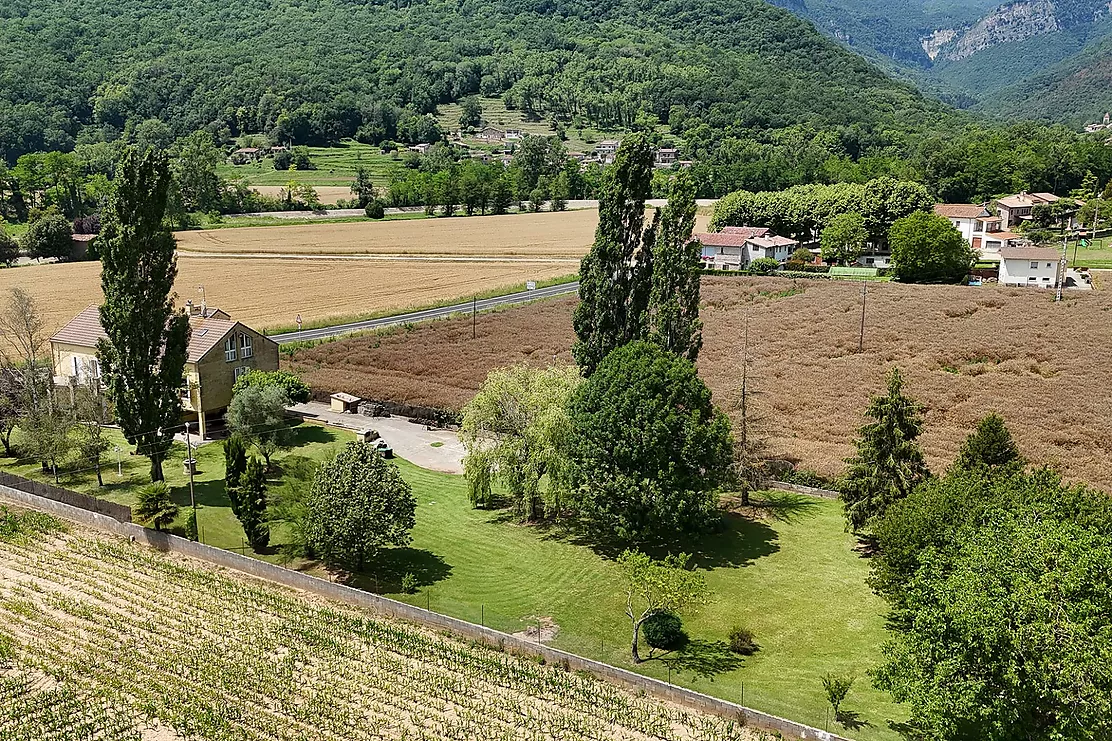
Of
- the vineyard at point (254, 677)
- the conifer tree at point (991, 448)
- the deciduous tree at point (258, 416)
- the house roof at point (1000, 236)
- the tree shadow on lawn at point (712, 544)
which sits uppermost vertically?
the house roof at point (1000, 236)

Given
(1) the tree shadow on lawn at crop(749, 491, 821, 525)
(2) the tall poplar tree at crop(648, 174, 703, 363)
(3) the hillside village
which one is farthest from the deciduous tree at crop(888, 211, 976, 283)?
(1) the tree shadow on lawn at crop(749, 491, 821, 525)

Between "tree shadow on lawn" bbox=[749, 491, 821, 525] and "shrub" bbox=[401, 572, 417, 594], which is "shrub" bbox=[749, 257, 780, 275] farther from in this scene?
"shrub" bbox=[401, 572, 417, 594]

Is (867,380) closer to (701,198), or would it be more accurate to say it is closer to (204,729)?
(204,729)

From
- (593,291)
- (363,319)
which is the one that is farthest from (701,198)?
(593,291)

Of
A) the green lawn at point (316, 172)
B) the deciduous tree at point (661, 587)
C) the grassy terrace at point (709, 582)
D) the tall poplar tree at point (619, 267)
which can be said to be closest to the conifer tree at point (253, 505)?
the grassy terrace at point (709, 582)

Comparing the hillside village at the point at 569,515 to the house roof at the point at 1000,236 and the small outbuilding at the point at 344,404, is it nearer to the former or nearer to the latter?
the small outbuilding at the point at 344,404
